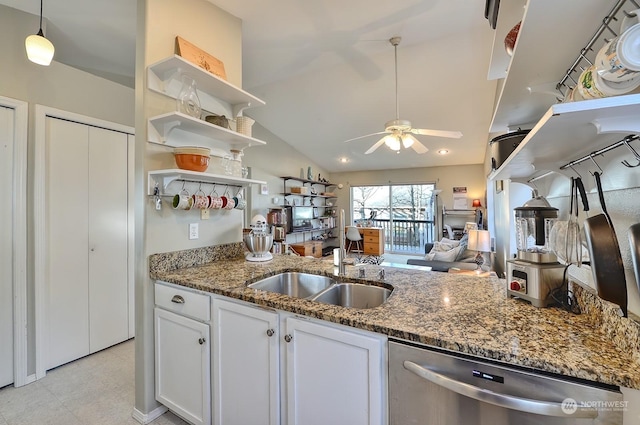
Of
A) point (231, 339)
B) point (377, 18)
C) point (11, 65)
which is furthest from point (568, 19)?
point (11, 65)

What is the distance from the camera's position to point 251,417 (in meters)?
1.30

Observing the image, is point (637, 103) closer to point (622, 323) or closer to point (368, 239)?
point (622, 323)

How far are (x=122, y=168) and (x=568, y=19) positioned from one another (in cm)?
317

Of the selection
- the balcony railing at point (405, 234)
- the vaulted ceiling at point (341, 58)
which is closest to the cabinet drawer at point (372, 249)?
the balcony railing at point (405, 234)

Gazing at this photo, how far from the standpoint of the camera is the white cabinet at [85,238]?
7.29 feet

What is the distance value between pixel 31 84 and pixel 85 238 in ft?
4.03

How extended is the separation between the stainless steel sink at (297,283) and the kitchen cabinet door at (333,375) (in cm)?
56

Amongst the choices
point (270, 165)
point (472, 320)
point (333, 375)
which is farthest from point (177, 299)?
point (270, 165)

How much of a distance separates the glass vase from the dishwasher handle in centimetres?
182

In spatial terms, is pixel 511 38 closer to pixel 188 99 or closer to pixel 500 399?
pixel 500 399

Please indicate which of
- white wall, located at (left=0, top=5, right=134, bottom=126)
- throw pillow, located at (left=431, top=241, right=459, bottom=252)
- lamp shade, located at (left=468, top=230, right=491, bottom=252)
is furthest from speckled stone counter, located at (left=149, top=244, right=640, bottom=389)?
throw pillow, located at (left=431, top=241, right=459, bottom=252)

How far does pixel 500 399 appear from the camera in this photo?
0.78 m

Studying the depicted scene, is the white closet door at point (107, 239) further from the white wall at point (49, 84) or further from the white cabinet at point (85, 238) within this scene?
the white wall at point (49, 84)

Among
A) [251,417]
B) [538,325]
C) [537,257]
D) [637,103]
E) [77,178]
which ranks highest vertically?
[77,178]
